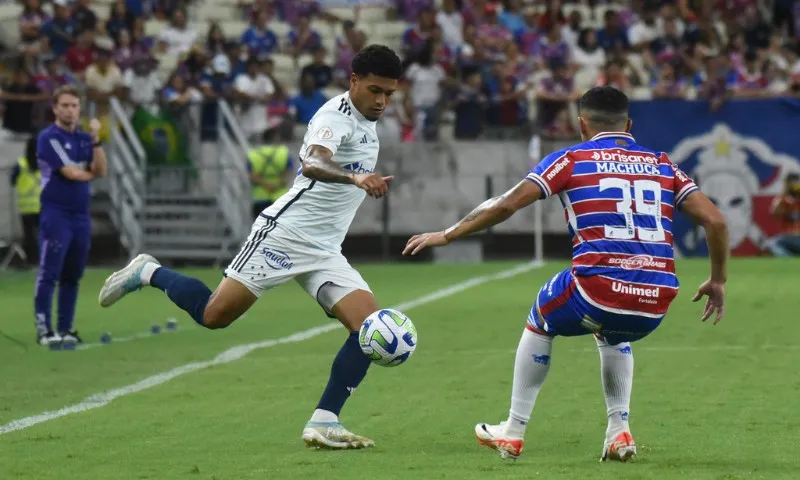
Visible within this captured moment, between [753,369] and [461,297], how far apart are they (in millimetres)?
7361

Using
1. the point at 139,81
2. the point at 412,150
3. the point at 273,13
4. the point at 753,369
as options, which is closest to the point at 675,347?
the point at 753,369

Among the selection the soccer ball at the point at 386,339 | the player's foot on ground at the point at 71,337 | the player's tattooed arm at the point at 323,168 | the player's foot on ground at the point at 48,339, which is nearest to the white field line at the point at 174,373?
the player's foot on ground at the point at 71,337

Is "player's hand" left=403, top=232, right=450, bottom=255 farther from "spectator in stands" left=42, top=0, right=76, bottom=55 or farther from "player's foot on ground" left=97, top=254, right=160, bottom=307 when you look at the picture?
"spectator in stands" left=42, top=0, right=76, bottom=55

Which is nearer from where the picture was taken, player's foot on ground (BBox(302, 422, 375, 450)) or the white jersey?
player's foot on ground (BBox(302, 422, 375, 450))

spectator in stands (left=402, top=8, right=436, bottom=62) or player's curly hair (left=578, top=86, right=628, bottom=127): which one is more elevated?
player's curly hair (left=578, top=86, right=628, bottom=127)

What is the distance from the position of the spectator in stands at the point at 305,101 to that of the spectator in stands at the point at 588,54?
4819 mm

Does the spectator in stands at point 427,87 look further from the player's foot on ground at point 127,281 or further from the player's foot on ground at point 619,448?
the player's foot on ground at point 619,448

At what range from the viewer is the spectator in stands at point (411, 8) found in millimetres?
28609

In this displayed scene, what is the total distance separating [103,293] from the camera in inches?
369

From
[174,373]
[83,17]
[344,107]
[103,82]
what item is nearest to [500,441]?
[344,107]

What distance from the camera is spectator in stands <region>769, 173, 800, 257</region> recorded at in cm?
2381

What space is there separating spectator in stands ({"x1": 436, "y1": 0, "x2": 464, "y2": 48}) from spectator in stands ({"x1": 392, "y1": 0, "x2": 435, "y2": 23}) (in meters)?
0.48

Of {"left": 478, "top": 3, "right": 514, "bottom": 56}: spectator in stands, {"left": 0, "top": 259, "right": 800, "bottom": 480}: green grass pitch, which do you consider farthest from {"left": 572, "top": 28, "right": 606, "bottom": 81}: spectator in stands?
{"left": 0, "top": 259, "right": 800, "bottom": 480}: green grass pitch

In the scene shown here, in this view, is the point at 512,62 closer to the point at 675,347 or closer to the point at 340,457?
the point at 675,347
